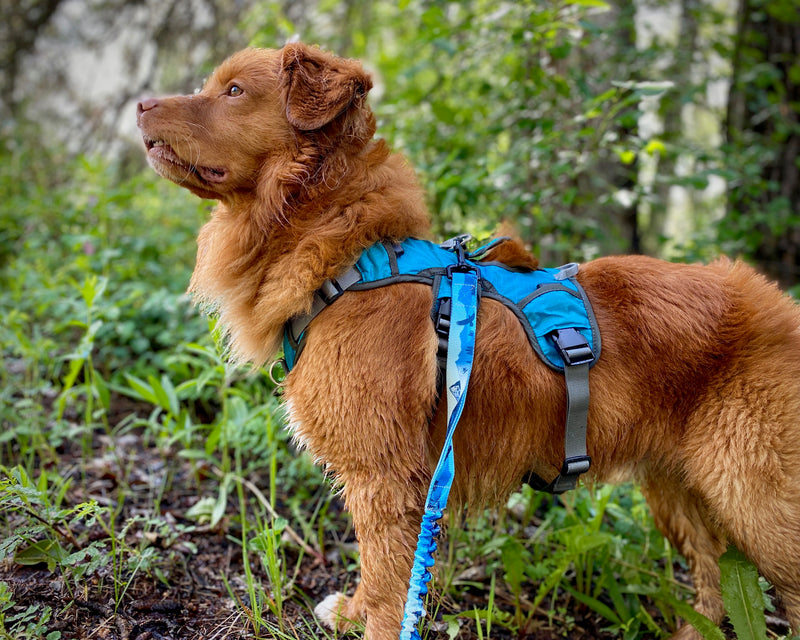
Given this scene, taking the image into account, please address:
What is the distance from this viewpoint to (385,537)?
85.4 inches

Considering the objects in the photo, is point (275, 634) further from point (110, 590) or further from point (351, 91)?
point (351, 91)

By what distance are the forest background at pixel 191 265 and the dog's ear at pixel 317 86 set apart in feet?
3.46

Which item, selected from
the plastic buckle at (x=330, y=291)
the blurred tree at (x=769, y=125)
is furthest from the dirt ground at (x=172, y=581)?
the blurred tree at (x=769, y=125)

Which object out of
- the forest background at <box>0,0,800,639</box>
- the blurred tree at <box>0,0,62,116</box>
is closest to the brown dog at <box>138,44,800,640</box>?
the forest background at <box>0,0,800,639</box>

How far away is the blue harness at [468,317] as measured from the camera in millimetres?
2121

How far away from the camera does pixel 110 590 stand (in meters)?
2.46

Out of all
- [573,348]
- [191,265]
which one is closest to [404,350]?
[573,348]

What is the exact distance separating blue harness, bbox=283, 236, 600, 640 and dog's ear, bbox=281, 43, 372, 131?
1.90 feet

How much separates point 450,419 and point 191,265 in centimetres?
443

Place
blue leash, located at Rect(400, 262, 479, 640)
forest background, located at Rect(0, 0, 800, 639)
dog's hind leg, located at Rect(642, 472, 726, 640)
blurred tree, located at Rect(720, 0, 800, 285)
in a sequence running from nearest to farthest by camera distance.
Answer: blue leash, located at Rect(400, 262, 479, 640), forest background, located at Rect(0, 0, 800, 639), dog's hind leg, located at Rect(642, 472, 726, 640), blurred tree, located at Rect(720, 0, 800, 285)

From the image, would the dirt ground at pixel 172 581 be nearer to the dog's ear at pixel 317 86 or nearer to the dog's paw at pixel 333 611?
the dog's paw at pixel 333 611

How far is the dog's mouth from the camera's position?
92.7 inches

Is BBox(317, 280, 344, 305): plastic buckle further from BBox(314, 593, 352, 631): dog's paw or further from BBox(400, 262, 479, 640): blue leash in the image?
BBox(314, 593, 352, 631): dog's paw

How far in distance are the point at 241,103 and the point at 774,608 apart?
3.00 meters
